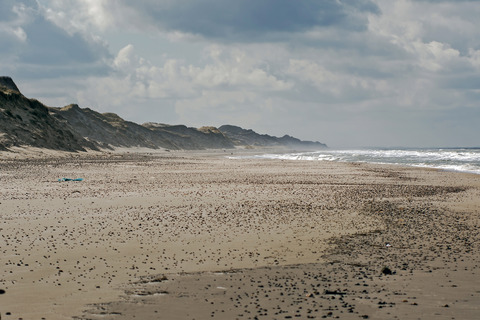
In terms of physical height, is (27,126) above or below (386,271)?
above

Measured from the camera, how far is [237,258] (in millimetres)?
11570

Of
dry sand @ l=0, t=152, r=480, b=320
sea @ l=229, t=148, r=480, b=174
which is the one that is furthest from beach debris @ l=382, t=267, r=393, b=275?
sea @ l=229, t=148, r=480, b=174

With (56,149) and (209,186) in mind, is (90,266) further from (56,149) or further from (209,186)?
(56,149)

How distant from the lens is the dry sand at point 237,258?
8.04m

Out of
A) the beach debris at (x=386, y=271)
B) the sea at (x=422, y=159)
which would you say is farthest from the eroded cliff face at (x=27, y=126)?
the beach debris at (x=386, y=271)

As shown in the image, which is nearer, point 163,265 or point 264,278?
point 264,278

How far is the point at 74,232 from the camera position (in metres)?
14.3

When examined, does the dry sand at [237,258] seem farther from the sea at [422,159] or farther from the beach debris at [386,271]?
the sea at [422,159]

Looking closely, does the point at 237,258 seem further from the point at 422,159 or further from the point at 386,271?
the point at 422,159

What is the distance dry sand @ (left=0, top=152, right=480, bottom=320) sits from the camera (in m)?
8.04

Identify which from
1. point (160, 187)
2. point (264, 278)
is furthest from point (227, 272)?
point (160, 187)

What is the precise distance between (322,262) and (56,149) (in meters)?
85.5

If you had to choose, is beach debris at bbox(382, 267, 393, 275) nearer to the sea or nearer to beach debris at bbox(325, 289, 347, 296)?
beach debris at bbox(325, 289, 347, 296)

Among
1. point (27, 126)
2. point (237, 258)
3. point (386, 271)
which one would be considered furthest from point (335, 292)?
point (27, 126)
